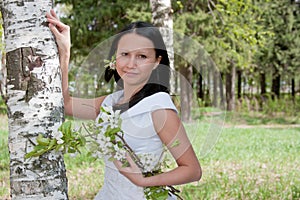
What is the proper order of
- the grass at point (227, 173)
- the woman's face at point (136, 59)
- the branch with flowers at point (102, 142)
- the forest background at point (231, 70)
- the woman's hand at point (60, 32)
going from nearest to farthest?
the branch with flowers at point (102, 142)
the woman's face at point (136, 59)
the woman's hand at point (60, 32)
the forest background at point (231, 70)
the grass at point (227, 173)

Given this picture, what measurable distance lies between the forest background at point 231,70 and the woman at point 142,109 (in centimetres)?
15

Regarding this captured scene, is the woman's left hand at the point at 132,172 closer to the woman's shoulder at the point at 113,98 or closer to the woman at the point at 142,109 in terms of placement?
the woman at the point at 142,109

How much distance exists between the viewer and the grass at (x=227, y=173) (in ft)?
16.6

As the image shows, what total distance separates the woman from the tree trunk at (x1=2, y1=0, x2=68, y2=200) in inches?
4.2

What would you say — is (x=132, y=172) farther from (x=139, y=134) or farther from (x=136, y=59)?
(x=136, y=59)

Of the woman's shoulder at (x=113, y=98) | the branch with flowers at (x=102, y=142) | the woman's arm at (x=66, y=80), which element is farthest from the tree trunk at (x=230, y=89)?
the branch with flowers at (x=102, y=142)

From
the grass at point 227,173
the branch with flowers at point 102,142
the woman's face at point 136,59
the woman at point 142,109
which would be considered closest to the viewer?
the branch with flowers at point 102,142

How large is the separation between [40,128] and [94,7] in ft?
57.3

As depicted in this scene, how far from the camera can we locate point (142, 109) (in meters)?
2.05

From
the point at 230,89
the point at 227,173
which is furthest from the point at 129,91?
the point at 230,89

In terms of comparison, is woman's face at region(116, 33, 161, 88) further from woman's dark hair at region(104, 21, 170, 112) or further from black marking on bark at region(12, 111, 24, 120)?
black marking on bark at region(12, 111, 24, 120)

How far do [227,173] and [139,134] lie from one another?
4.94 meters

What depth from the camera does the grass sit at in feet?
16.6

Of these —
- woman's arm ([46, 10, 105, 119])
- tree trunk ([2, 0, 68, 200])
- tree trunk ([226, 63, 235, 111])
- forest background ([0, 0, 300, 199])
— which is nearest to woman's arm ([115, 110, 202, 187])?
forest background ([0, 0, 300, 199])
